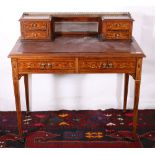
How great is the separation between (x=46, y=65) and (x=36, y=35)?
35 centimetres

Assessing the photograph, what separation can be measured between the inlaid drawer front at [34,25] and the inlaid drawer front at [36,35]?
26 millimetres

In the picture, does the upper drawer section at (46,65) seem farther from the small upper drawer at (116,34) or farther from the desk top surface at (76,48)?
the small upper drawer at (116,34)

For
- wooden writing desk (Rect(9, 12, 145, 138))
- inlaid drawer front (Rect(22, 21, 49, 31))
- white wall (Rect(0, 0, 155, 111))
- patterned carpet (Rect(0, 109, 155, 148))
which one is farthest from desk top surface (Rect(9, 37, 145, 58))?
patterned carpet (Rect(0, 109, 155, 148))

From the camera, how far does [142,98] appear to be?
3205 mm

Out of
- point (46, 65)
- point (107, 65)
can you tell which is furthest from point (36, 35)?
point (107, 65)

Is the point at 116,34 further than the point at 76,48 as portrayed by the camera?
Yes

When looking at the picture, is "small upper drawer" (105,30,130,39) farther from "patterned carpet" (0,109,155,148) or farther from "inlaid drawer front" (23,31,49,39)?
"patterned carpet" (0,109,155,148)

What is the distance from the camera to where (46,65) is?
237 centimetres

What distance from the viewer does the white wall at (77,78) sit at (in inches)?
110

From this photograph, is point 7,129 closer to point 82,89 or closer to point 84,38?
point 82,89

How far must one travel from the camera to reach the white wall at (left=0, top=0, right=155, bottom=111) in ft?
9.20

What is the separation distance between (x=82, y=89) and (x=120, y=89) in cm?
38

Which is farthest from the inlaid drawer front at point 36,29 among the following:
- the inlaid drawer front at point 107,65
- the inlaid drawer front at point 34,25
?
the inlaid drawer front at point 107,65

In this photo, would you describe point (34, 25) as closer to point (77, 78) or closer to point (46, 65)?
point (46, 65)
